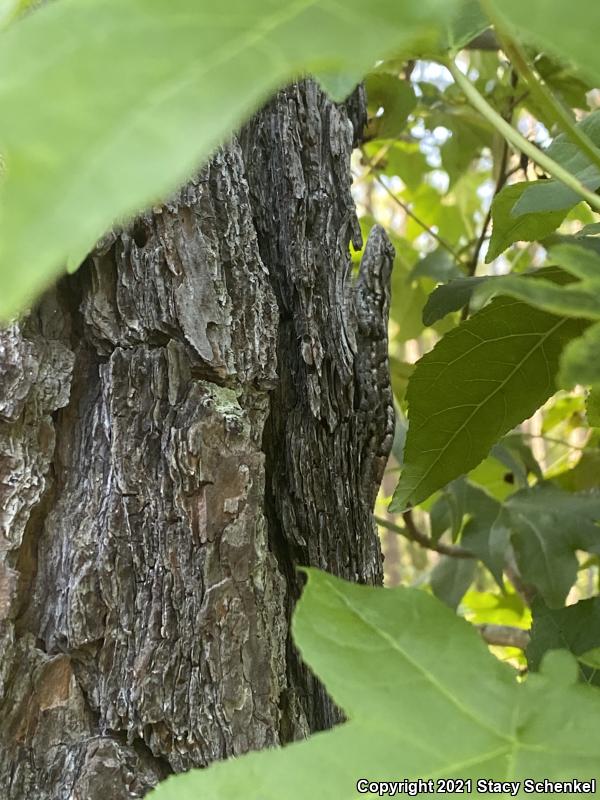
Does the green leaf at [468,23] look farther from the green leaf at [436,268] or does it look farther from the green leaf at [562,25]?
the green leaf at [436,268]

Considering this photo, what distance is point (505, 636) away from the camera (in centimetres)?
78

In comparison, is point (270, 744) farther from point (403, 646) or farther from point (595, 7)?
point (595, 7)

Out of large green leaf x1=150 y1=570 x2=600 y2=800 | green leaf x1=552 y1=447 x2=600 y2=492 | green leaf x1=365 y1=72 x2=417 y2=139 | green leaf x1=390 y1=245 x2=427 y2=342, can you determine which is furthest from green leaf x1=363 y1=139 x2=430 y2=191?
large green leaf x1=150 y1=570 x2=600 y2=800

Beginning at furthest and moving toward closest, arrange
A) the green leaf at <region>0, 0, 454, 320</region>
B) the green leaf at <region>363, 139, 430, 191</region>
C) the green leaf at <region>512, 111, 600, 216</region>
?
the green leaf at <region>363, 139, 430, 191</region>, the green leaf at <region>512, 111, 600, 216</region>, the green leaf at <region>0, 0, 454, 320</region>

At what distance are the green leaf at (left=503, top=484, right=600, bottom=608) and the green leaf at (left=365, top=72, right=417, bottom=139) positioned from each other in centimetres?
36

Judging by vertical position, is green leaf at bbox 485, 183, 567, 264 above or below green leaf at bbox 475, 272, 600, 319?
above

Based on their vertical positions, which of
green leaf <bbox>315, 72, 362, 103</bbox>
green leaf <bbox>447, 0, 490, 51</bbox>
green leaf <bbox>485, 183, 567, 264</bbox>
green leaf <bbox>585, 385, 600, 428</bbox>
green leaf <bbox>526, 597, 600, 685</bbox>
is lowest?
green leaf <bbox>526, 597, 600, 685</bbox>

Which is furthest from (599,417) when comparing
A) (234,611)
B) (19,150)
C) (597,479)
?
(597,479)

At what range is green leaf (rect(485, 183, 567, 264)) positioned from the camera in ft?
1.41

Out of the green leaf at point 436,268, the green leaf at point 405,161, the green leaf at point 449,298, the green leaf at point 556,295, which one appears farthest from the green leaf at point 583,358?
the green leaf at point 405,161

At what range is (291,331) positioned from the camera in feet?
1.40

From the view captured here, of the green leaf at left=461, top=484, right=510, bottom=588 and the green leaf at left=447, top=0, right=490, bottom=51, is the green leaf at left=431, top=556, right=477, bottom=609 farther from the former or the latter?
the green leaf at left=447, top=0, right=490, bottom=51

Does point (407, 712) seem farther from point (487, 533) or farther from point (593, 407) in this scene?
point (487, 533)

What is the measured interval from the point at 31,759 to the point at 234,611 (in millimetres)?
116
